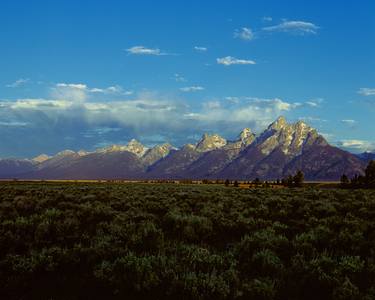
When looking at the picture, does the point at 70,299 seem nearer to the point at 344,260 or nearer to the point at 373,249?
the point at 344,260

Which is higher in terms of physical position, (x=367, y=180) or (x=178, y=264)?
(x=178, y=264)

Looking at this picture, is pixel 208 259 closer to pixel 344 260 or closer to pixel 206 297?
pixel 206 297

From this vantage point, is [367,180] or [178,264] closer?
[178,264]

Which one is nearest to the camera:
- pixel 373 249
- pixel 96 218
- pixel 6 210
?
pixel 373 249

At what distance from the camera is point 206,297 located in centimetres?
732

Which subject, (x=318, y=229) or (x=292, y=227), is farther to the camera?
(x=292, y=227)

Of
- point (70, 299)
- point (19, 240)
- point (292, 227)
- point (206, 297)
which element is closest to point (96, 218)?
point (19, 240)

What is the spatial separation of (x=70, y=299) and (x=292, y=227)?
32.6ft

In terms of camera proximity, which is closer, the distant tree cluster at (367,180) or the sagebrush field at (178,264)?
the sagebrush field at (178,264)

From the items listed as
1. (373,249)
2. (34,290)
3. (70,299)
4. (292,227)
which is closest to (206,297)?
(70,299)

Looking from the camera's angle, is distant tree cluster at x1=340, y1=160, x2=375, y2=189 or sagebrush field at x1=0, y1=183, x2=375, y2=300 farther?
distant tree cluster at x1=340, y1=160, x2=375, y2=189

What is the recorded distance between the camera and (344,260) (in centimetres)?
941

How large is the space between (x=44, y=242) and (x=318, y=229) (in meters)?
9.22

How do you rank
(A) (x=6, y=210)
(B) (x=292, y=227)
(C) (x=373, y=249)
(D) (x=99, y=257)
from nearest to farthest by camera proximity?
(D) (x=99, y=257) < (C) (x=373, y=249) < (B) (x=292, y=227) < (A) (x=6, y=210)
